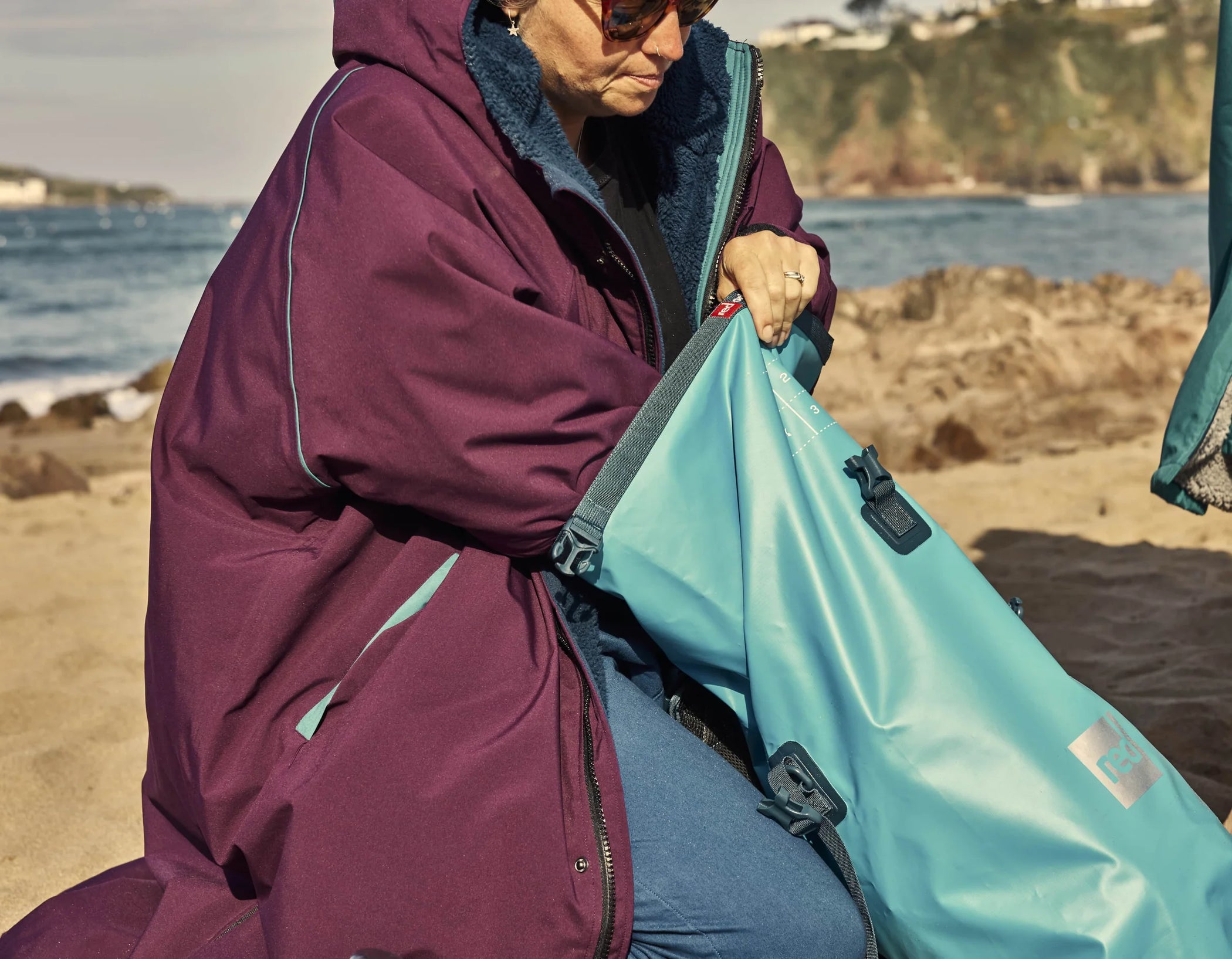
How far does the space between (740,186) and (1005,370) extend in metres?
5.48

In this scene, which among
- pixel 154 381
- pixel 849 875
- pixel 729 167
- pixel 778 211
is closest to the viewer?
pixel 849 875

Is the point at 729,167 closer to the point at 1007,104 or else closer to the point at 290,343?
the point at 290,343

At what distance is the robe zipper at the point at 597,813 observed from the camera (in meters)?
1.50

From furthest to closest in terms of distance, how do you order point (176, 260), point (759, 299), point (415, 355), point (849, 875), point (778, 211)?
point (176, 260) → point (778, 211) → point (759, 299) → point (849, 875) → point (415, 355)

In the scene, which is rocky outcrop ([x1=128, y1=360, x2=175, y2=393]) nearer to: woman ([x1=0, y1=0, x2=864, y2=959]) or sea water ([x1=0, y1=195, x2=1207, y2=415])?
sea water ([x1=0, y1=195, x2=1207, y2=415])

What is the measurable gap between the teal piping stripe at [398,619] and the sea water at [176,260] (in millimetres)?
9923

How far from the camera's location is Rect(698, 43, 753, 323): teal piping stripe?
6.18ft

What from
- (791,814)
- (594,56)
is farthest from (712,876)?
(594,56)

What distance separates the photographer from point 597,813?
60.9 inches

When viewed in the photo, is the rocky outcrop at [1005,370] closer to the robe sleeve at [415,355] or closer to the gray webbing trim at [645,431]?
the gray webbing trim at [645,431]

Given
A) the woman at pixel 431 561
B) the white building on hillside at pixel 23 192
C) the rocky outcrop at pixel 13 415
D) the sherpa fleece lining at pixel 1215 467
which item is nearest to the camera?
the woman at pixel 431 561

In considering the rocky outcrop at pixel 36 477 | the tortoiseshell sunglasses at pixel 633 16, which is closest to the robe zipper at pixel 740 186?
the tortoiseshell sunglasses at pixel 633 16

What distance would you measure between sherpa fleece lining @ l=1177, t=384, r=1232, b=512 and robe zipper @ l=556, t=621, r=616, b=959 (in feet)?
3.81

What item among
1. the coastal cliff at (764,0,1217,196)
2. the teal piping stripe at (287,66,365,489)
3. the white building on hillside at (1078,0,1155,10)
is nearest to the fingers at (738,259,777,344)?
the teal piping stripe at (287,66,365,489)
